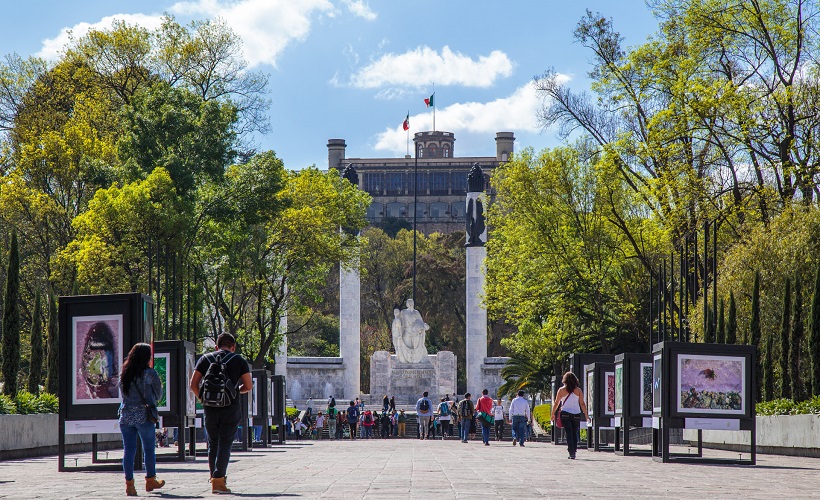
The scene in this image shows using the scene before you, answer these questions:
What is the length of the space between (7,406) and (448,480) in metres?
12.2

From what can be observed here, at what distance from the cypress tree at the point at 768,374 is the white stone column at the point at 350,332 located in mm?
36908

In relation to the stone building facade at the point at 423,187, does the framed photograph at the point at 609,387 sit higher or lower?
lower

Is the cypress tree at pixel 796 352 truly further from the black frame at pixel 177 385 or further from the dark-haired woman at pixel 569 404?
the black frame at pixel 177 385

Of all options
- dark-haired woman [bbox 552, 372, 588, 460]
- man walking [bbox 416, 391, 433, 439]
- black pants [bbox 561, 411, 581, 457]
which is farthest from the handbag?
man walking [bbox 416, 391, 433, 439]

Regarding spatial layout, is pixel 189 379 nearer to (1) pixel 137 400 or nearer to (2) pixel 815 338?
(1) pixel 137 400

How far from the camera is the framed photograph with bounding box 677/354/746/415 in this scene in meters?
18.8

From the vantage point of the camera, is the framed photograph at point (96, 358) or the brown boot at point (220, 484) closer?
the brown boot at point (220, 484)

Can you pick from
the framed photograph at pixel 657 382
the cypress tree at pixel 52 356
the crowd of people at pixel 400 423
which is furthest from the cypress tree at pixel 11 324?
the crowd of people at pixel 400 423

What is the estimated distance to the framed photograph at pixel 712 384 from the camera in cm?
1881

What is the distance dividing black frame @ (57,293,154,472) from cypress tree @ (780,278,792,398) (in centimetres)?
1520

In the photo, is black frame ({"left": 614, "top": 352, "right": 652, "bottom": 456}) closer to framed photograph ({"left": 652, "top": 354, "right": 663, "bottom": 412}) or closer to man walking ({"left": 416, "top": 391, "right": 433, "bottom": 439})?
framed photograph ({"left": 652, "top": 354, "right": 663, "bottom": 412})

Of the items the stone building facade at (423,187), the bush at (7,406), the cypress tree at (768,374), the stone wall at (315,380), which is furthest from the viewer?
the stone building facade at (423,187)

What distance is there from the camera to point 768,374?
91.8 feet

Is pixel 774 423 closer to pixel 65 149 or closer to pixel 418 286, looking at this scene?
pixel 65 149
